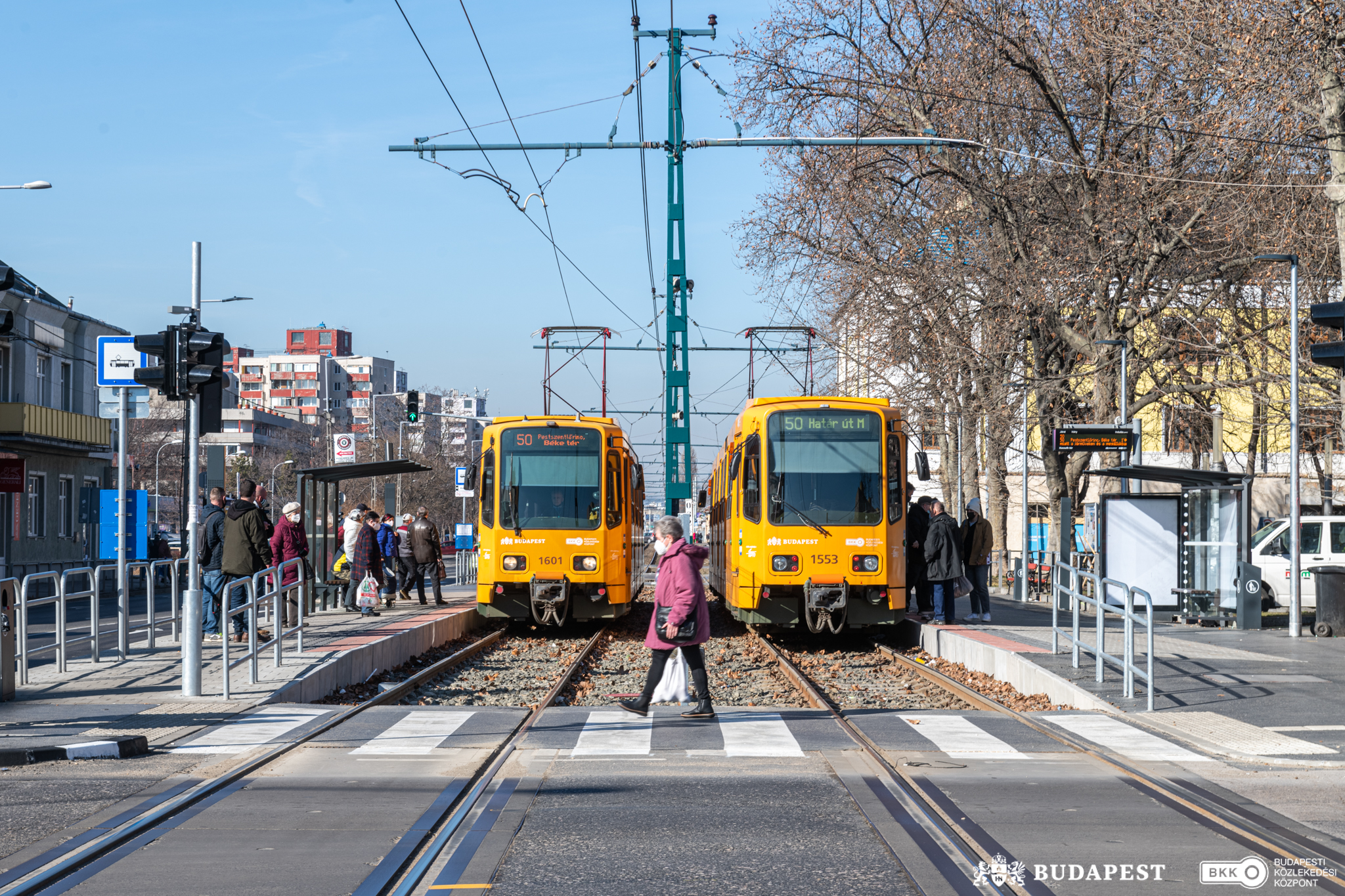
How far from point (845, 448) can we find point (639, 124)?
8.46 m

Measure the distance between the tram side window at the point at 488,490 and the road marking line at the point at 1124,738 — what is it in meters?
11.5

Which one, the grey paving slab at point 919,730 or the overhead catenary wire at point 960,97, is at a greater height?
the overhead catenary wire at point 960,97

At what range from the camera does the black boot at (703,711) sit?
11.7m

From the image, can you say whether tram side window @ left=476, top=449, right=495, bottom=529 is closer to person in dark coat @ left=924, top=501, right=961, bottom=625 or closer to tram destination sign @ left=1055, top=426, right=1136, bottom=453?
person in dark coat @ left=924, top=501, right=961, bottom=625

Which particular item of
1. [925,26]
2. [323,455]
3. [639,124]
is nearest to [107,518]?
[639,124]

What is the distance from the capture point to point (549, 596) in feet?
70.2

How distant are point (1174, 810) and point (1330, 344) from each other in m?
4.45

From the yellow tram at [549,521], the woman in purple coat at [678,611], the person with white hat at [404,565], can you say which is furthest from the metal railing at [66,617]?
the person with white hat at [404,565]

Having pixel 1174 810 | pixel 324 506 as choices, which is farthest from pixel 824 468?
pixel 1174 810

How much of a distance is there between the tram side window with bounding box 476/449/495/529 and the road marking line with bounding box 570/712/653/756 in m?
9.92

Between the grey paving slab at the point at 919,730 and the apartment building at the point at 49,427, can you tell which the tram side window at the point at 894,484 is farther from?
the apartment building at the point at 49,427

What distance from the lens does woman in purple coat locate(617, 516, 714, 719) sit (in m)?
11.7

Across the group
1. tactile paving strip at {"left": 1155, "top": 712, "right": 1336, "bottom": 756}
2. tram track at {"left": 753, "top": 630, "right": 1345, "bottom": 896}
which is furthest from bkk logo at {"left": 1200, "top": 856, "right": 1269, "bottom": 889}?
tactile paving strip at {"left": 1155, "top": 712, "right": 1336, "bottom": 756}

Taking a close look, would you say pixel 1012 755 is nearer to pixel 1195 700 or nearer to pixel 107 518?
pixel 1195 700
